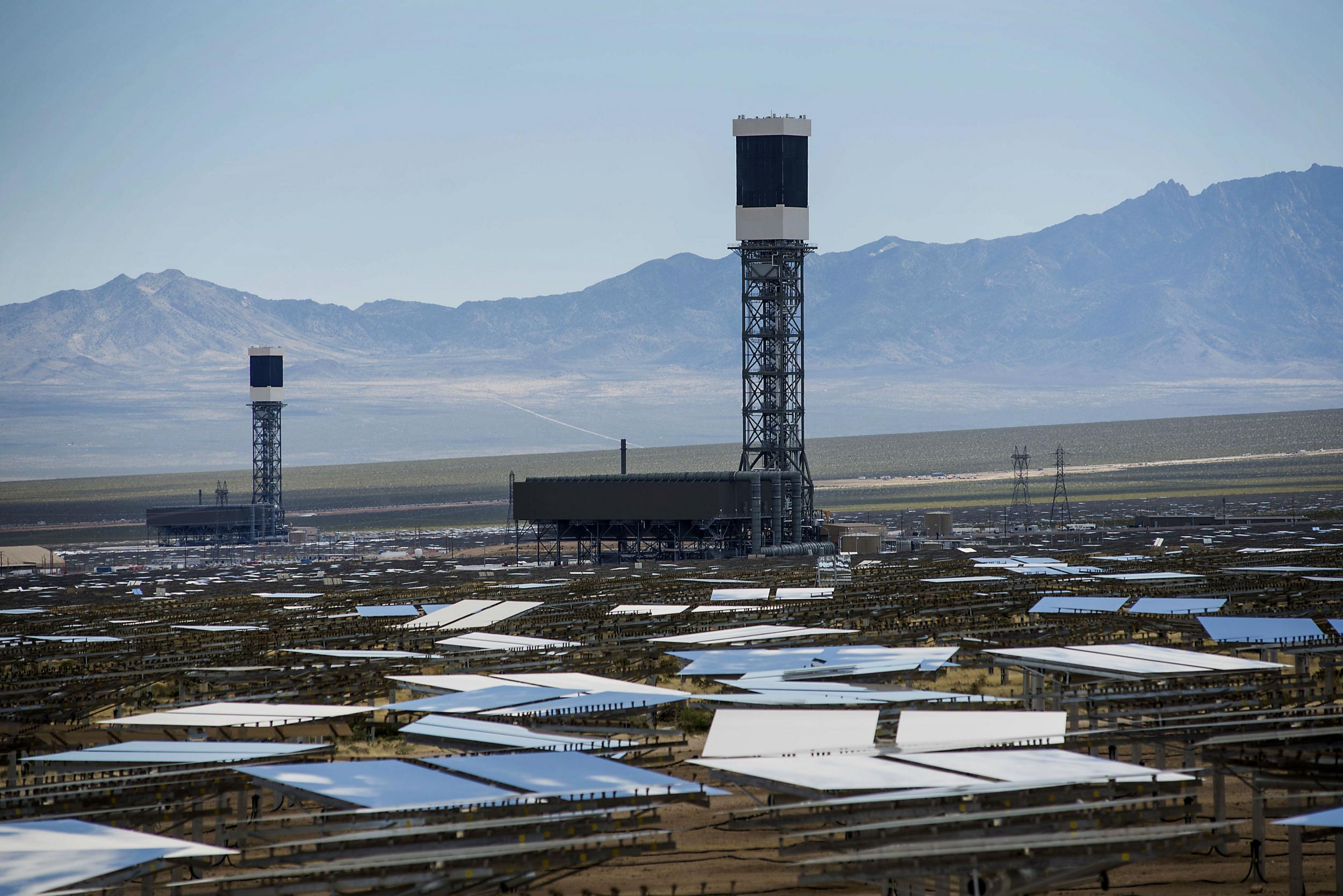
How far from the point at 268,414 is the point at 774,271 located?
78441 millimetres

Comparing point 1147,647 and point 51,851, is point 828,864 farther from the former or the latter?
point 1147,647

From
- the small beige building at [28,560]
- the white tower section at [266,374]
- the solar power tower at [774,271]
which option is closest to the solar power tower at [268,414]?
the white tower section at [266,374]

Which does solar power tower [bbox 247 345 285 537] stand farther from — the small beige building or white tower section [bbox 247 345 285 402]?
the small beige building

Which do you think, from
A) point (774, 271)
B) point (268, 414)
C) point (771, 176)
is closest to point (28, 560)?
point (268, 414)

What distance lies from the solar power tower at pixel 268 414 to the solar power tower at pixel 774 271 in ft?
237

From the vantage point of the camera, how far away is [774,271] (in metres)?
91.2

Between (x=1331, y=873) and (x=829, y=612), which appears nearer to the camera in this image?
(x=1331, y=873)

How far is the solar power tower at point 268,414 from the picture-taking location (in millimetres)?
150375

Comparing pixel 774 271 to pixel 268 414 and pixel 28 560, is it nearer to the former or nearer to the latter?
pixel 28 560

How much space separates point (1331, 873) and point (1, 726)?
887 inches

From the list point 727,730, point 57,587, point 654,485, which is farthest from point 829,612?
point 57,587

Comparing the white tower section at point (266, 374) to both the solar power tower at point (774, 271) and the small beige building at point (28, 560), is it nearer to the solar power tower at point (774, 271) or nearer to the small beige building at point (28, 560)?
the small beige building at point (28, 560)

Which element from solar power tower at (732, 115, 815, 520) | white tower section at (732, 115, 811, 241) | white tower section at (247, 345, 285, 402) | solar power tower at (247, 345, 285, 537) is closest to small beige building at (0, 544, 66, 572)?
solar power tower at (247, 345, 285, 537)

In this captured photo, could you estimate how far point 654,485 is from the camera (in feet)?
282
